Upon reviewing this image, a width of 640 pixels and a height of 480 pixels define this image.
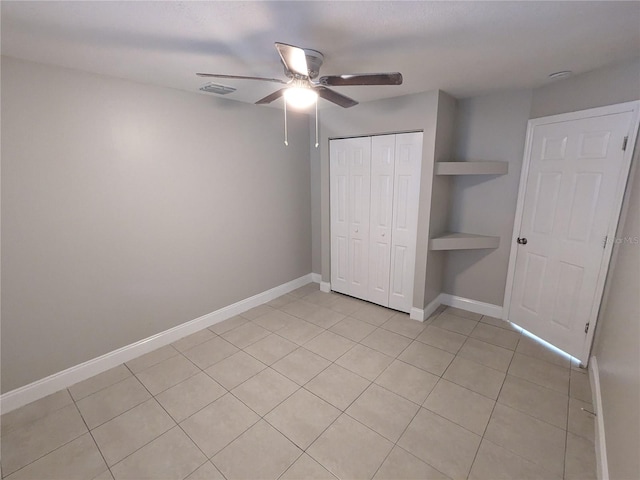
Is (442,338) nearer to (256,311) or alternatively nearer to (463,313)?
(463,313)

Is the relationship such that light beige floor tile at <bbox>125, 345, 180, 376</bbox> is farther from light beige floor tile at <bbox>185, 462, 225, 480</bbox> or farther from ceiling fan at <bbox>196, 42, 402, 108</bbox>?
ceiling fan at <bbox>196, 42, 402, 108</bbox>

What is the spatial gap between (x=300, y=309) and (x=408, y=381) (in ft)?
5.28

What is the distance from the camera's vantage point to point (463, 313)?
3445 millimetres

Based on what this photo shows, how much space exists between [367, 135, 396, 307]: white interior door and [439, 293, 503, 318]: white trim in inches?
30.8

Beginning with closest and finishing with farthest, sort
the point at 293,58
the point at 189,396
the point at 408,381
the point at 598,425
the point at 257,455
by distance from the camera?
the point at 293,58 → the point at 257,455 → the point at 598,425 → the point at 189,396 → the point at 408,381

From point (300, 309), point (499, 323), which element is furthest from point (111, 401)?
point (499, 323)

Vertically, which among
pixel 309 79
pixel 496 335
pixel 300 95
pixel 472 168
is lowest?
pixel 496 335

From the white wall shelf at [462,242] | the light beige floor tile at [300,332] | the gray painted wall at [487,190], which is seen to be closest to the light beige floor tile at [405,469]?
the light beige floor tile at [300,332]

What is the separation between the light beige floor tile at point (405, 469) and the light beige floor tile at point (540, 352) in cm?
164

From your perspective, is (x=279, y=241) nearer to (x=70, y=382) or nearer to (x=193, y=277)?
(x=193, y=277)

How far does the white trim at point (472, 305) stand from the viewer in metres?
3.30

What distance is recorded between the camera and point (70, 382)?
233cm

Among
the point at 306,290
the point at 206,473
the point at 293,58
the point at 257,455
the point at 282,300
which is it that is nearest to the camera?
the point at 293,58

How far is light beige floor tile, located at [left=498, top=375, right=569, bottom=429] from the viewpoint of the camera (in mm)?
1985
